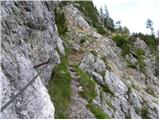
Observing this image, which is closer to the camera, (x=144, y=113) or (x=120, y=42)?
(x=144, y=113)

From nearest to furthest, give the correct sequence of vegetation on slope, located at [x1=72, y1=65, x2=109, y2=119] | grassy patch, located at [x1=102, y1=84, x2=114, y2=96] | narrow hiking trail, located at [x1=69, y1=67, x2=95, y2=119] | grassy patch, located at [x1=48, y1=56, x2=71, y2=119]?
grassy patch, located at [x1=48, y1=56, x2=71, y2=119] → narrow hiking trail, located at [x1=69, y1=67, x2=95, y2=119] → vegetation on slope, located at [x1=72, y1=65, x2=109, y2=119] → grassy patch, located at [x1=102, y1=84, x2=114, y2=96]

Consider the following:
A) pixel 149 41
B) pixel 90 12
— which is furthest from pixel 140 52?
pixel 90 12

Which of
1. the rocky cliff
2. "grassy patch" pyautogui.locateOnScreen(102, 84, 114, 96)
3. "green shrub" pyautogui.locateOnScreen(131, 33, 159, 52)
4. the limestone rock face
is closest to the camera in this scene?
the limestone rock face

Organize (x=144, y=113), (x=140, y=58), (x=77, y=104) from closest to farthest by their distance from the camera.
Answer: (x=77, y=104), (x=144, y=113), (x=140, y=58)

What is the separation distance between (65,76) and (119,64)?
56.1 ft

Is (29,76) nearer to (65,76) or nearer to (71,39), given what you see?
(65,76)

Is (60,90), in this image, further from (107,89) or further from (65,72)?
(107,89)

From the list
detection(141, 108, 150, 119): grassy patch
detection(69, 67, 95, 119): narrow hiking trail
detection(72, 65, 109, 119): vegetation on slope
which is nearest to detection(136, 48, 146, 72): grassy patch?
detection(141, 108, 150, 119): grassy patch

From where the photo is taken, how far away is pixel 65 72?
26828 millimetres

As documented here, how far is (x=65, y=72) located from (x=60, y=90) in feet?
10.7

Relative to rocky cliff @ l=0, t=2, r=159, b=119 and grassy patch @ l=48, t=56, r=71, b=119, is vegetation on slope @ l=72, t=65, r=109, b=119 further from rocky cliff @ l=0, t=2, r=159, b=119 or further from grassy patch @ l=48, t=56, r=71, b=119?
grassy patch @ l=48, t=56, r=71, b=119

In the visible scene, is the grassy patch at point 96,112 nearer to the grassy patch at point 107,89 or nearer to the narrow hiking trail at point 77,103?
the narrow hiking trail at point 77,103

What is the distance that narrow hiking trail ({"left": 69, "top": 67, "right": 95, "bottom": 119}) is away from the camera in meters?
21.6

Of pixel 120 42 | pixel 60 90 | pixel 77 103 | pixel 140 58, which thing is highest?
pixel 120 42
